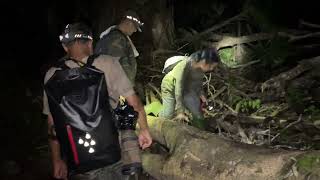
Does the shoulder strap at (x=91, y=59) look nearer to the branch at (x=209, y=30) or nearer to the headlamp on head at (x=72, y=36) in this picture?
the headlamp on head at (x=72, y=36)

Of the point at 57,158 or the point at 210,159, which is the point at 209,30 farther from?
the point at 57,158

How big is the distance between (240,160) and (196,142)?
2.53ft

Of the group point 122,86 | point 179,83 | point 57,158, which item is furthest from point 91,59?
point 179,83

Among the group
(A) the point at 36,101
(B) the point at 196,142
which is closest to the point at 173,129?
(B) the point at 196,142

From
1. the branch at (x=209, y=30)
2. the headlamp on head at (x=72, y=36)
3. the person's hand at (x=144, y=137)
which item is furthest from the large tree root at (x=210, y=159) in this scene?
the branch at (x=209, y=30)

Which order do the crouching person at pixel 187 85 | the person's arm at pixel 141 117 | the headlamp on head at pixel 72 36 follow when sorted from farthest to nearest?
1. the crouching person at pixel 187 85
2. the person's arm at pixel 141 117
3. the headlamp on head at pixel 72 36

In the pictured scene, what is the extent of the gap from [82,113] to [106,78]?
1.06ft

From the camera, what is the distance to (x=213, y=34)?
9328 millimetres

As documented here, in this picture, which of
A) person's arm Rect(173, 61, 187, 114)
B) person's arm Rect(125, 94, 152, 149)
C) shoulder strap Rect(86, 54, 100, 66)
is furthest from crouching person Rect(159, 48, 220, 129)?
shoulder strap Rect(86, 54, 100, 66)

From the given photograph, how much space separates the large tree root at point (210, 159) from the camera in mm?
3863

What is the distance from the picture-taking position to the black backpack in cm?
316

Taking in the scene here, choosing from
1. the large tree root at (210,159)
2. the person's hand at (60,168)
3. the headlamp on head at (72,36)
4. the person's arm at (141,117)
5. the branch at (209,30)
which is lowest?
the large tree root at (210,159)

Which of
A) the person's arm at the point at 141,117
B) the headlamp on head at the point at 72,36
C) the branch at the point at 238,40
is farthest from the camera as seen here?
the branch at the point at 238,40

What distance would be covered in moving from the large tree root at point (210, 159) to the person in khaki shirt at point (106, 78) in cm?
113
